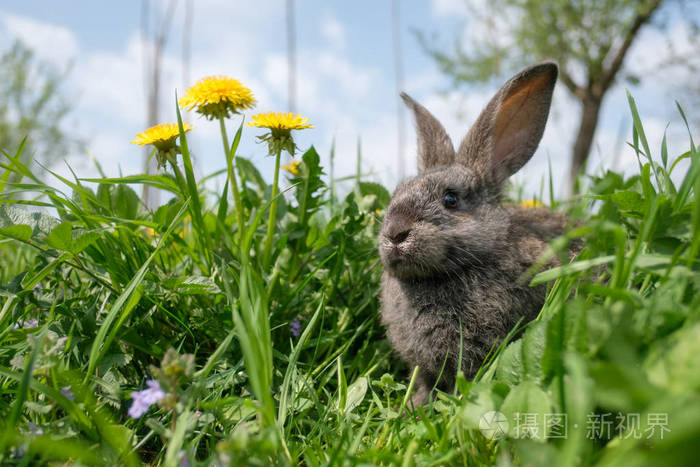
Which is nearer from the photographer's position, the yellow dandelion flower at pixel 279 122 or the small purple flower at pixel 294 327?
the yellow dandelion flower at pixel 279 122

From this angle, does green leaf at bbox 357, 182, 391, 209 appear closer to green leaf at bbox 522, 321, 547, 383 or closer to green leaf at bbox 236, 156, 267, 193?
green leaf at bbox 236, 156, 267, 193

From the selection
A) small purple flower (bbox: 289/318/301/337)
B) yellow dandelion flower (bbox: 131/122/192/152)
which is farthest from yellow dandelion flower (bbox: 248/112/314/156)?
small purple flower (bbox: 289/318/301/337)

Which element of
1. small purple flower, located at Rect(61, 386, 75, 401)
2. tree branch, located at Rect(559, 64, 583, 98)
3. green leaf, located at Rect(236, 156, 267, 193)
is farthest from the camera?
tree branch, located at Rect(559, 64, 583, 98)

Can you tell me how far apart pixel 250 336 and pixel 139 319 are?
39.1 inches

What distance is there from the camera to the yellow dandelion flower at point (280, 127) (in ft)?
8.27

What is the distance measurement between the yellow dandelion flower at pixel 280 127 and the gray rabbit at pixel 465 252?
74cm

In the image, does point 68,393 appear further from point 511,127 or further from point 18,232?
point 511,127

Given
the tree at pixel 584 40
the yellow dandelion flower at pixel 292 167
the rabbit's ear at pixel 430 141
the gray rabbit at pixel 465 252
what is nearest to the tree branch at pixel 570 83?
the tree at pixel 584 40

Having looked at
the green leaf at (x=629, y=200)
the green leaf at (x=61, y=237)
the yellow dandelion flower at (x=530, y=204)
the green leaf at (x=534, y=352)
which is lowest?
the green leaf at (x=534, y=352)

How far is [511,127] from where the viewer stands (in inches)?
129

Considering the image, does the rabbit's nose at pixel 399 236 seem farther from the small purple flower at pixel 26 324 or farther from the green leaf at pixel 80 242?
the small purple flower at pixel 26 324

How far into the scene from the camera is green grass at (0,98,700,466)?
132 cm

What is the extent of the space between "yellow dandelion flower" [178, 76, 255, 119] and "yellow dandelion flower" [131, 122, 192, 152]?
0.62ft

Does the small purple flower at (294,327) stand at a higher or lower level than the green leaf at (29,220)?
lower
